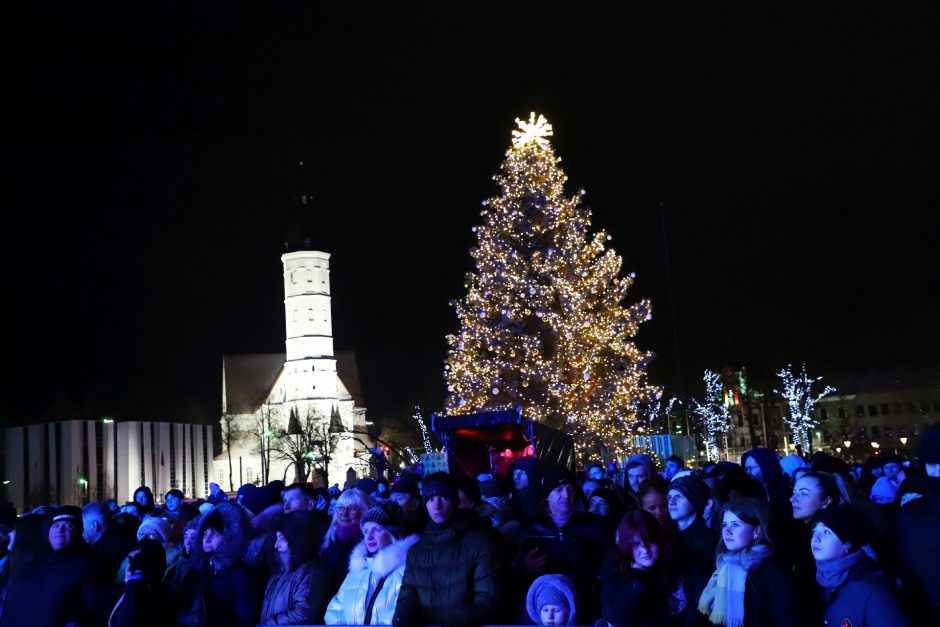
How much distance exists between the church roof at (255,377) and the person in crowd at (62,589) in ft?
320

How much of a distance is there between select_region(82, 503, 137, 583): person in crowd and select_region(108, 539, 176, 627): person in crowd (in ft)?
7.32

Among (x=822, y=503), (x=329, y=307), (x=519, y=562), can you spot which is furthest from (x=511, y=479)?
(x=329, y=307)

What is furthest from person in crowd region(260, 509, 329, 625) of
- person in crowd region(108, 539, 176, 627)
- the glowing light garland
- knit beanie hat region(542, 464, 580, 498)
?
the glowing light garland

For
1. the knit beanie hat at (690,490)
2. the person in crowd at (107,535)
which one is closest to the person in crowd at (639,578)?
the knit beanie hat at (690,490)

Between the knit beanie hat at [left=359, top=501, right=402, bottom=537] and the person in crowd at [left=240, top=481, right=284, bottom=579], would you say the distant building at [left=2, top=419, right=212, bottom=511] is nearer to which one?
the person in crowd at [left=240, top=481, right=284, bottom=579]

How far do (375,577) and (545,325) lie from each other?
2125cm

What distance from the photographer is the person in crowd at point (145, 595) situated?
6340mm

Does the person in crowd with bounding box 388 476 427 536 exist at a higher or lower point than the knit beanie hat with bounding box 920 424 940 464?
lower

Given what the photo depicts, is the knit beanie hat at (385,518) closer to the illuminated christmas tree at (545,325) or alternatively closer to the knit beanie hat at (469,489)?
the knit beanie hat at (469,489)

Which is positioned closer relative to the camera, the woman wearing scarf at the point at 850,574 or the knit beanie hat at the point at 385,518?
the woman wearing scarf at the point at 850,574

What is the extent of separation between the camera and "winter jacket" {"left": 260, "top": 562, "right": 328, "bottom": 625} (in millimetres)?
6973

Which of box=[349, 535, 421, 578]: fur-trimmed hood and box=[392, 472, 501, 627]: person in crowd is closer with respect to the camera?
box=[392, 472, 501, 627]: person in crowd

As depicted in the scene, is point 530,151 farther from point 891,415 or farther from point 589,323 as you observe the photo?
point 891,415

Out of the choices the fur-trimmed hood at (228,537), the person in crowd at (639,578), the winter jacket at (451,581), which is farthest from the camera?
the fur-trimmed hood at (228,537)
